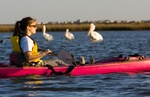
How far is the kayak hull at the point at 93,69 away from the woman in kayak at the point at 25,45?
0.16m

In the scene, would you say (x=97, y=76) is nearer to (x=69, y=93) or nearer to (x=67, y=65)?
(x=67, y=65)

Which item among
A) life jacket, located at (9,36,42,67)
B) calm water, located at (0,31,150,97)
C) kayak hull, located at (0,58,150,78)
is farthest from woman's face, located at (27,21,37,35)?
calm water, located at (0,31,150,97)

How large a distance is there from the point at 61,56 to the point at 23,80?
4.22 feet

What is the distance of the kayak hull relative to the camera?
39.2 feet

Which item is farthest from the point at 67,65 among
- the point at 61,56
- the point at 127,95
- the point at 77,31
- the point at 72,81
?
the point at 77,31

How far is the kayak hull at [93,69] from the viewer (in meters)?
12.0

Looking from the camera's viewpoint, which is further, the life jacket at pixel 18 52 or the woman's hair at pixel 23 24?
the life jacket at pixel 18 52

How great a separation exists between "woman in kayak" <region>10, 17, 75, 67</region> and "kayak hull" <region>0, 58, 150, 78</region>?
6.3 inches

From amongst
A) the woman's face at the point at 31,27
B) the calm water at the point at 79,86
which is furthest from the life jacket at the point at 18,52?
the calm water at the point at 79,86

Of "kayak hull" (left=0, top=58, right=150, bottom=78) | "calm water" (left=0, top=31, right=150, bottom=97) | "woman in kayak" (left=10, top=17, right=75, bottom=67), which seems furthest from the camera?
"kayak hull" (left=0, top=58, right=150, bottom=78)

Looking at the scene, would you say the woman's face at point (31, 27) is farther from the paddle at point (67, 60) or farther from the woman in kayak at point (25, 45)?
the paddle at point (67, 60)

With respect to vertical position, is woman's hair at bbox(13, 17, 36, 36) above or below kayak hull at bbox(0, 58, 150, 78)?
above

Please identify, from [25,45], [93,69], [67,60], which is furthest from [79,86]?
[93,69]

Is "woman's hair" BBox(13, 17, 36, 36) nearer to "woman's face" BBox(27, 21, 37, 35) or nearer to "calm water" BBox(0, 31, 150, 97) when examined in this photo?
"woman's face" BBox(27, 21, 37, 35)
